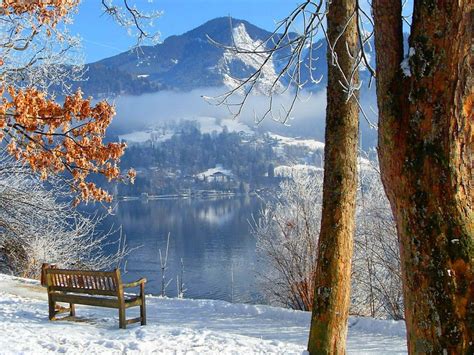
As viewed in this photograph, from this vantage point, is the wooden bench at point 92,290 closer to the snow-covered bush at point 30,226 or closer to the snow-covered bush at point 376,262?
the snow-covered bush at point 30,226

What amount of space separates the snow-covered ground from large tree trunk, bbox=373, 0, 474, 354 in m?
4.50

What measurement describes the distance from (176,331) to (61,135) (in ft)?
10.7

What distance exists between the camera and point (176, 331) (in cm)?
761

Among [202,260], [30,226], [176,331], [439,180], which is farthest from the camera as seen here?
[202,260]

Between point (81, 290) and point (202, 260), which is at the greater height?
point (81, 290)

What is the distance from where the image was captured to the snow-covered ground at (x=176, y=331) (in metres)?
6.68

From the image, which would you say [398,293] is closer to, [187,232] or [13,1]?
[13,1]

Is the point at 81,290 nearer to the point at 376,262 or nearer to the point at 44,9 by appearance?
the point at 44,9

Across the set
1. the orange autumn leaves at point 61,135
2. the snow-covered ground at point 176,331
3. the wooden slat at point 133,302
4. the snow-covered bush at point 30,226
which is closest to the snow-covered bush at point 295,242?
the snow-covered ground at point 176,331

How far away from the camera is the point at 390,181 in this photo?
8.33 ft

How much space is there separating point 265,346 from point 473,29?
17.8ft

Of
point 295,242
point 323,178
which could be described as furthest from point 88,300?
point 295,242

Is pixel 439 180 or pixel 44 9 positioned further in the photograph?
pixel 44 9

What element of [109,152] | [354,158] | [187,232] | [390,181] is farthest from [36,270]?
[187,232]
